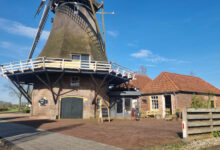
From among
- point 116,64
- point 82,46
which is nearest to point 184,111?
point 116,64

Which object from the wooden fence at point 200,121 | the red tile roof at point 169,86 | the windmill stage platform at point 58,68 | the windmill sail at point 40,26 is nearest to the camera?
the wooden fence at point 200,121

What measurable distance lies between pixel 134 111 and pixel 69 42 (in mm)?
10813

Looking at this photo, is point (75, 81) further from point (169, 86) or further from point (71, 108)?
point (169, 86)

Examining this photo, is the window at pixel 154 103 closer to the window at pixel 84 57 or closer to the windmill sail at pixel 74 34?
the windmill sail at pixel 74 34

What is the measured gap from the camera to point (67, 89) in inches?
710

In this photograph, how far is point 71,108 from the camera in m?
17.8

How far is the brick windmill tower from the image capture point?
16.8 meters

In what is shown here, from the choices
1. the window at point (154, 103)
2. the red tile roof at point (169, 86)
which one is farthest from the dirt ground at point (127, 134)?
the window at point (154, 103)

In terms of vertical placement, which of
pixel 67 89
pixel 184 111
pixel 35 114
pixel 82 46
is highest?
pixel 82 46

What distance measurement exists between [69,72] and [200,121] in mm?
12288

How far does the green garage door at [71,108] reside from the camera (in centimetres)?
1778

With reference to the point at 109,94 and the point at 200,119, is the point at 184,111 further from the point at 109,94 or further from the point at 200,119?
the point at 109,94

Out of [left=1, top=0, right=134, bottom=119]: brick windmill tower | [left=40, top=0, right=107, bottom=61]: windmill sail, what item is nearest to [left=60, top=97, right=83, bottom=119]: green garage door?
[left=1, top=0, right=134, bottom=119]: brick windmill tower

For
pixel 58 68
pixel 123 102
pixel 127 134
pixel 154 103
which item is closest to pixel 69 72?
pixel 58 68
